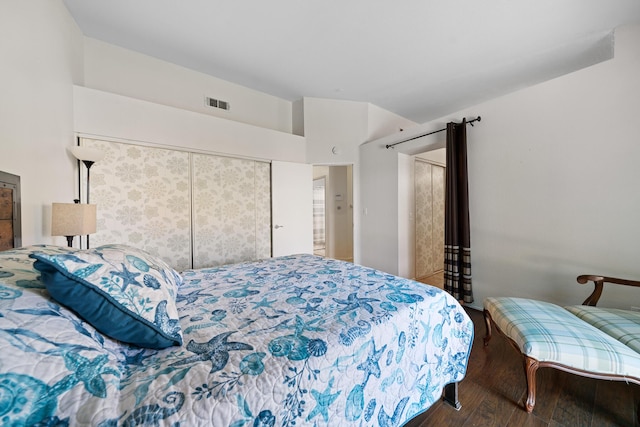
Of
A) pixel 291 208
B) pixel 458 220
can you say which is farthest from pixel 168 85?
pixel 458 220

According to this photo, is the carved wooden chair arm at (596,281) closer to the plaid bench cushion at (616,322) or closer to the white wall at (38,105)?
the plaid bench cushion at (616,322)

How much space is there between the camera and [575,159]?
211 cm

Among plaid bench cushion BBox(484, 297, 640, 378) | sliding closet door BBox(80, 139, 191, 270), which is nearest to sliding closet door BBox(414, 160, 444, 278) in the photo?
plaid bench cushion BBox(484, 297, 640, 378)

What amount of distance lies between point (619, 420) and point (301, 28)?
3.62m

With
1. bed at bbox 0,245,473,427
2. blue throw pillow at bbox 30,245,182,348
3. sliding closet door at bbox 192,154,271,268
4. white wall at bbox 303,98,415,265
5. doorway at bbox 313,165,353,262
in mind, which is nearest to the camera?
bed at bbox 0,245,473,427

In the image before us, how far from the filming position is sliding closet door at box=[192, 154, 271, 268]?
300cm

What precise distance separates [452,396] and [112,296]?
1.75m

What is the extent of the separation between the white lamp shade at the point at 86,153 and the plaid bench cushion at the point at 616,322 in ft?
13.1

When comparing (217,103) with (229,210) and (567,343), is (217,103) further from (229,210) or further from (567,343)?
(567,343)

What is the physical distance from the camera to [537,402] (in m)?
1.40

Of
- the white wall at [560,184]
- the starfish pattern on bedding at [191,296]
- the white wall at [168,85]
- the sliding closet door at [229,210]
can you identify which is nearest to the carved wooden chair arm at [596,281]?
the white wall at [560,184]

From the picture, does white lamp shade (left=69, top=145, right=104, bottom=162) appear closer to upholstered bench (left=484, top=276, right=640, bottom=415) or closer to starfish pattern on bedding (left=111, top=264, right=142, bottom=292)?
starfish pattern on bedding (left=111, top=264, right=142, bottom=292)

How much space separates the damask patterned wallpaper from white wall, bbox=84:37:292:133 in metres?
0.73

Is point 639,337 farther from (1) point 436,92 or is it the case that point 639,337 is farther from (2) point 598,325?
(1) point 436,92
